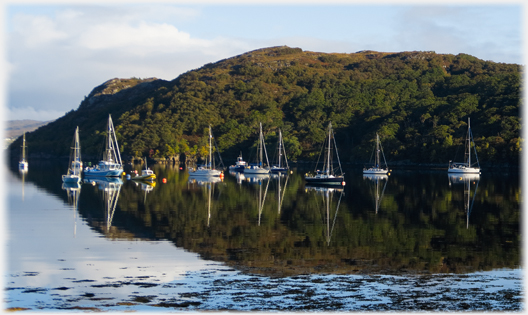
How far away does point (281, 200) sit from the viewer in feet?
166

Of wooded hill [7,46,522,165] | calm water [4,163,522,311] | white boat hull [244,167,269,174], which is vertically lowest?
calm water [4,163,522,311]

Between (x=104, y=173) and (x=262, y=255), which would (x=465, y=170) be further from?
(x=262, y=255)

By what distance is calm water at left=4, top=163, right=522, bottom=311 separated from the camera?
17.7 metres

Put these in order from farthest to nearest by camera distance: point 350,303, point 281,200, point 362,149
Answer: point 362,149 < point 281,200 < point 350,303

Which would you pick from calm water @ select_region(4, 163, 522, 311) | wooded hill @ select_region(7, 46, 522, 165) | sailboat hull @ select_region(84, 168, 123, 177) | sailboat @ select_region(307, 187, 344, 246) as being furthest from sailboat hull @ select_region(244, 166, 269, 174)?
calm water @ select_region(4, 163, 522, 311)

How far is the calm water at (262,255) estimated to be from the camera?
58.1 feet

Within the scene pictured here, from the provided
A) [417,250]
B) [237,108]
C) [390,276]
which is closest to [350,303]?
[390,276]

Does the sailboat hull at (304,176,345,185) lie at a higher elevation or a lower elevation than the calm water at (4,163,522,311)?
higher

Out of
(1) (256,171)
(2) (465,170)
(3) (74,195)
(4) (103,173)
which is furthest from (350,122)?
(3) (74,195)

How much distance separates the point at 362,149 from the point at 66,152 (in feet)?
342

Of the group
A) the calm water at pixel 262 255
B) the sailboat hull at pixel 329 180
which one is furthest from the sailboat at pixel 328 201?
the sailboat hull at pixel 329 180

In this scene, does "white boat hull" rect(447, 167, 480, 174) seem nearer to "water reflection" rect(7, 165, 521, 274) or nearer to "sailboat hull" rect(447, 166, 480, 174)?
"sailboat hull" rect(447, 166, 480, 174)

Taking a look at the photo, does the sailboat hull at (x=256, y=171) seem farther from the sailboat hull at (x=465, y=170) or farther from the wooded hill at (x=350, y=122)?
the wooded hill at (x=350, y=122)

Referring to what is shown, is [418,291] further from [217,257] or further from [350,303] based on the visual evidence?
[217,257]
